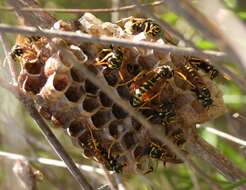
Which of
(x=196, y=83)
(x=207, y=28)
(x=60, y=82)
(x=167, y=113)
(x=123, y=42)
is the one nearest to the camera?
(x=207, y=28)

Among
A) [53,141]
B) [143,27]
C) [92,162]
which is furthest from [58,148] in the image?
[92,162]

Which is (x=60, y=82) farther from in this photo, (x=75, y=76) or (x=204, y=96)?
(x=204, y=96)

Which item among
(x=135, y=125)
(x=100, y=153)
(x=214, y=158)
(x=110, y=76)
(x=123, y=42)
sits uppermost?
(x=123, y=42)

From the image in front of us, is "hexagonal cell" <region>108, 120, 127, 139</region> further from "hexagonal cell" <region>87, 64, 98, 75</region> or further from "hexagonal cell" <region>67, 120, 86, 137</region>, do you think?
"hexagonal cell" <region>87, 64, 98, 75</region>

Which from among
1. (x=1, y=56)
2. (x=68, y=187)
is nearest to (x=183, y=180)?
(x=68, y=187)

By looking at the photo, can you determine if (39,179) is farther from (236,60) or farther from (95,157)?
(236,60)

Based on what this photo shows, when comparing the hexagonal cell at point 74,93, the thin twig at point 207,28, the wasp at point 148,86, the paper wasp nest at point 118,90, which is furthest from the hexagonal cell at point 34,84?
the thin twig at point 207,28
